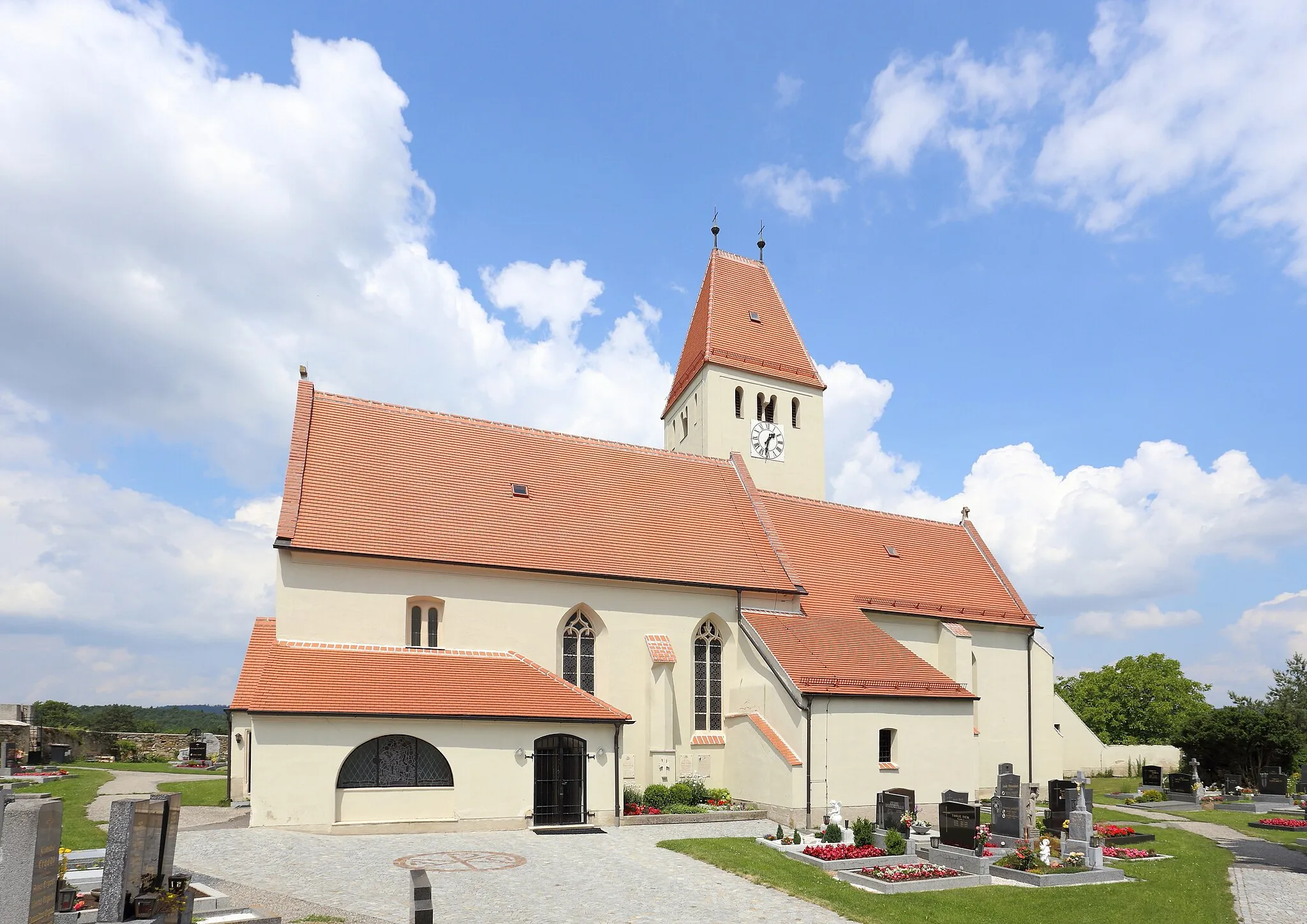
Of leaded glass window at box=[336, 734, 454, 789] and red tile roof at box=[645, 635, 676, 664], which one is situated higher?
red tile roof at box=[645, 635, 676, 664]

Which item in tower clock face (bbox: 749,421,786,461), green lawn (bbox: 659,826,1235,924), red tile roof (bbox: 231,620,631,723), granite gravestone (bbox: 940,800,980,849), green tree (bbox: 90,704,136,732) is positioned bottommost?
green tree (bbox: 90,704,136,732)

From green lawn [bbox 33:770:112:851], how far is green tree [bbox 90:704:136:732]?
38940mm

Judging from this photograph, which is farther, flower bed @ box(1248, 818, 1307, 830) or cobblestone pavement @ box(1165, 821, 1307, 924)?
flower bed @ box(1248, 818, 1307, 830)

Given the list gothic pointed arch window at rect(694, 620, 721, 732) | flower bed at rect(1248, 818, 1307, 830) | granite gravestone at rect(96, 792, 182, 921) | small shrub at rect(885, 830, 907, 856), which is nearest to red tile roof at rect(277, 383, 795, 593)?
gothic pointed arch window at rect(694, 620, 721, 732)

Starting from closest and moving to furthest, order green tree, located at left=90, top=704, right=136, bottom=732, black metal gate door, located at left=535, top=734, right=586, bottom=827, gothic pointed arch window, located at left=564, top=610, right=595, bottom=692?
black metal gate door, located at left=535, top=734, right=586, bottom=827, gothic pointed arch window, located at left=564, top=610, right=595, bottom=692, green tree, located at left=90, top=704, right=136, bottom=732

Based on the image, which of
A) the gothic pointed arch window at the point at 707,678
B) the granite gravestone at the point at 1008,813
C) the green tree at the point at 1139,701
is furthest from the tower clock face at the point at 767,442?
the green tree at the point at 1139,701

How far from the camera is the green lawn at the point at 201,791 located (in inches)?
955

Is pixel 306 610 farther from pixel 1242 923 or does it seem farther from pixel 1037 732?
pixel 1037 732

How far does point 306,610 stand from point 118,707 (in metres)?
69.6

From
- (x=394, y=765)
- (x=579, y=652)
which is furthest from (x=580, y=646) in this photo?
(x=394, y=765)

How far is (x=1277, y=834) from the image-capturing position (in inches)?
947

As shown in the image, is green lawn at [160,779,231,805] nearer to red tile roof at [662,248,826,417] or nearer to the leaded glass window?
the leaded glass window

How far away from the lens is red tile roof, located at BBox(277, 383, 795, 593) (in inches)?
906

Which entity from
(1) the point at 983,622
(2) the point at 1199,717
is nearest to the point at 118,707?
(1) the point at 983,622
